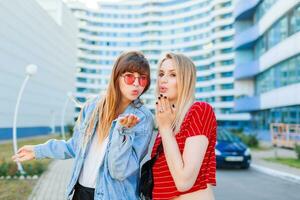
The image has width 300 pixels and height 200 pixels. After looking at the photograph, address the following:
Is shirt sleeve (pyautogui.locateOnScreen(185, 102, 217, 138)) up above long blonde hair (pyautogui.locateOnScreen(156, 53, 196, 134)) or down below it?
below

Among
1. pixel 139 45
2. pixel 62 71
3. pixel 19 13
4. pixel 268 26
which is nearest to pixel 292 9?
pixel 268 26

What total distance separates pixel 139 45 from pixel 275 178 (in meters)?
86.1

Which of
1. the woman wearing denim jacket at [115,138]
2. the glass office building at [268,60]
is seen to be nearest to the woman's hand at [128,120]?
the woman wearing denim jacket at [115,138]

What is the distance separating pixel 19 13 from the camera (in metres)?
36.3

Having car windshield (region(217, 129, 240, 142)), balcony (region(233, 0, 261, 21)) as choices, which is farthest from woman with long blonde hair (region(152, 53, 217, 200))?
balcony (region(233, 0, 261, 21))

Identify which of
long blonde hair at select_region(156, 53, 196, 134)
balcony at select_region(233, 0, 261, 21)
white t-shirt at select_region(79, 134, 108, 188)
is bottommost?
white t-shirt at select_region(79, 134, 108, 188)

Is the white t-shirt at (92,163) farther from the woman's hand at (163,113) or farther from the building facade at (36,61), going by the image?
the building facade at (36,61)

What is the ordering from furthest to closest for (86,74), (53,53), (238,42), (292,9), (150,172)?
(86,74), (53,53), (238,42), (292,9), (150,172)

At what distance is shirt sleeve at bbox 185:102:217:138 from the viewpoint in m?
2.38

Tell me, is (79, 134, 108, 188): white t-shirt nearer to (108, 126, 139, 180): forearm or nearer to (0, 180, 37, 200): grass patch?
(108, 126, 139, 180): forearm

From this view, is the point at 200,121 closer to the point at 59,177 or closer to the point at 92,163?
the point at 92,163

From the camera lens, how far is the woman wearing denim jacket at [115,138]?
2498 millimetres

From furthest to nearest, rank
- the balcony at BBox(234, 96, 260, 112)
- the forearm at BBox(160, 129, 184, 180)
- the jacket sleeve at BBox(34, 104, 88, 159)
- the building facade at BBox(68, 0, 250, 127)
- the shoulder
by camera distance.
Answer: the building facade at BBox(68, 0, 250, 127), the balcony at BBox(234, 96, 260, 112), the jacket sleeve at BBox(34, 104, 88, 159), the shoulder, the forearm at BBox(160, 129, 184, 180)

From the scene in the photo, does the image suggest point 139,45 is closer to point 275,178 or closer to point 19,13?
point 19,13
